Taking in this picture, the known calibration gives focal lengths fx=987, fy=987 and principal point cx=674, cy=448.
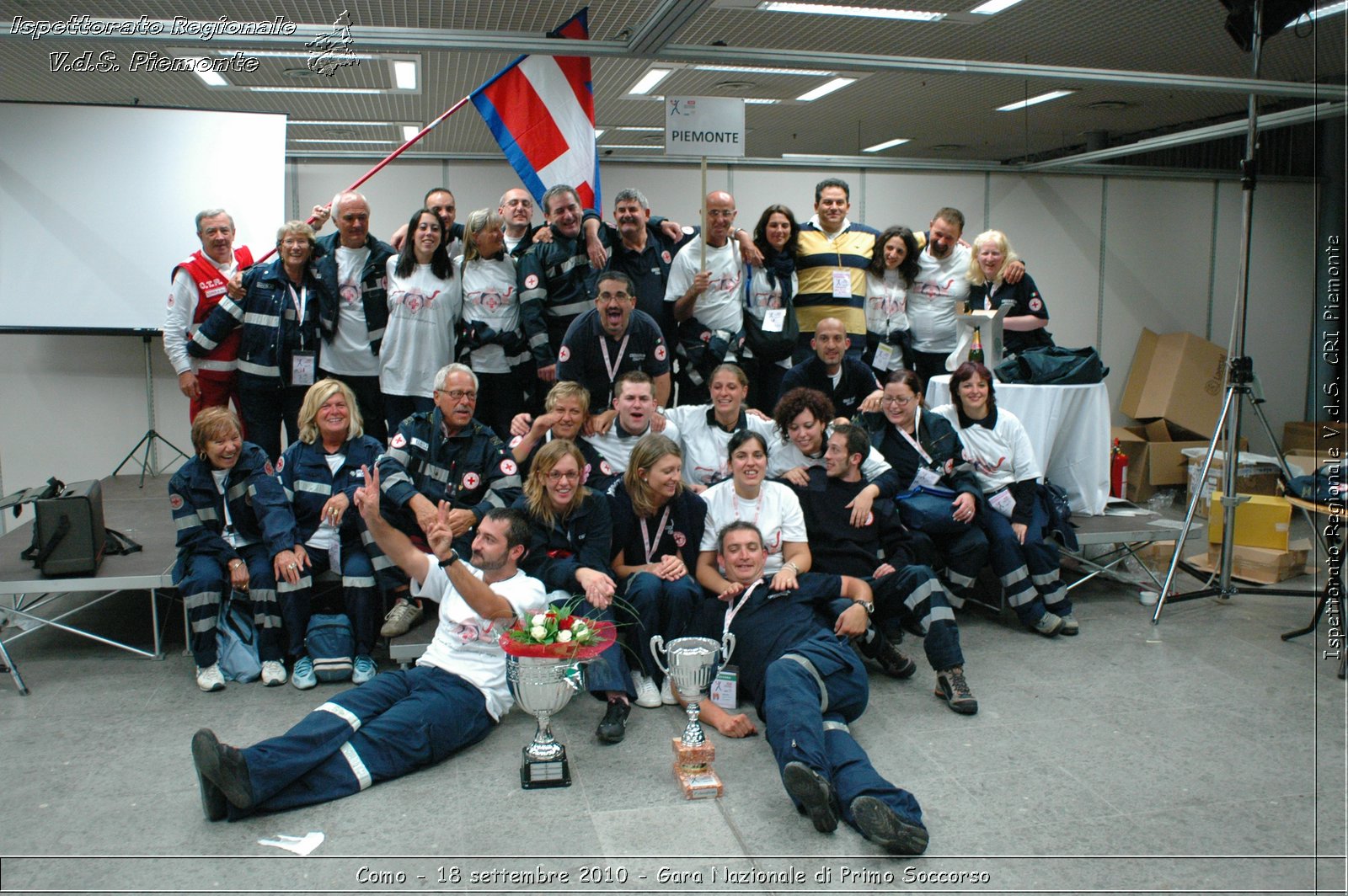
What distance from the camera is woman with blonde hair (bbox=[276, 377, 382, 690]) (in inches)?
161

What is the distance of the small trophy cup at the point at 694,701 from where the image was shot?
3.04 meters

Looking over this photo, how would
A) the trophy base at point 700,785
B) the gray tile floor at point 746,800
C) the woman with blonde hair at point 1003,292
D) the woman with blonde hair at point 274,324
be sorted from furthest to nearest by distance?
the woman with blonde hair at point 1003,292 < the woman with blonde hair at point 274,324 < the trophy base at point 700,785 < the gray tile floor at point 746,800

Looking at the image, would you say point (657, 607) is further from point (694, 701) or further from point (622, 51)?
point (622, 51)

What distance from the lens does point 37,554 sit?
13.8ft

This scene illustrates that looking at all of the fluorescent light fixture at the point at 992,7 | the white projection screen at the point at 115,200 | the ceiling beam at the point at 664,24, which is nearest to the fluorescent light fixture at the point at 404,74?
the white projection screen at the point at 115,200

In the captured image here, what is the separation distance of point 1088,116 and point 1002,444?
17.9 feet

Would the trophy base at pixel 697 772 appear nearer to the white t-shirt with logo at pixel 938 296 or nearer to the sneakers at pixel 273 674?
the sneakers at pixel 273 674

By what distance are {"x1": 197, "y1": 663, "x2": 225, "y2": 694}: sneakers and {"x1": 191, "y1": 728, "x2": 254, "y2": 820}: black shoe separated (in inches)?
45.8

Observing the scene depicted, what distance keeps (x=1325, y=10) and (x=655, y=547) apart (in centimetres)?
402

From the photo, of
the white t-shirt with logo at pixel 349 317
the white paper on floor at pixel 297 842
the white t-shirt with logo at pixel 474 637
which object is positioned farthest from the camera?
the white t-shirt with logo at pixel 349 317

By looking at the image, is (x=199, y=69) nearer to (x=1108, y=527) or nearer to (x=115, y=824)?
(x=115, y=824)

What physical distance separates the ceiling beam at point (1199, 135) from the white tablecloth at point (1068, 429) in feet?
5.27

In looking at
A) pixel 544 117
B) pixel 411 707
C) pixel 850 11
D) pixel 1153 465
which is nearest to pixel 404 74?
pixel 544 117

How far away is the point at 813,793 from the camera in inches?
108
